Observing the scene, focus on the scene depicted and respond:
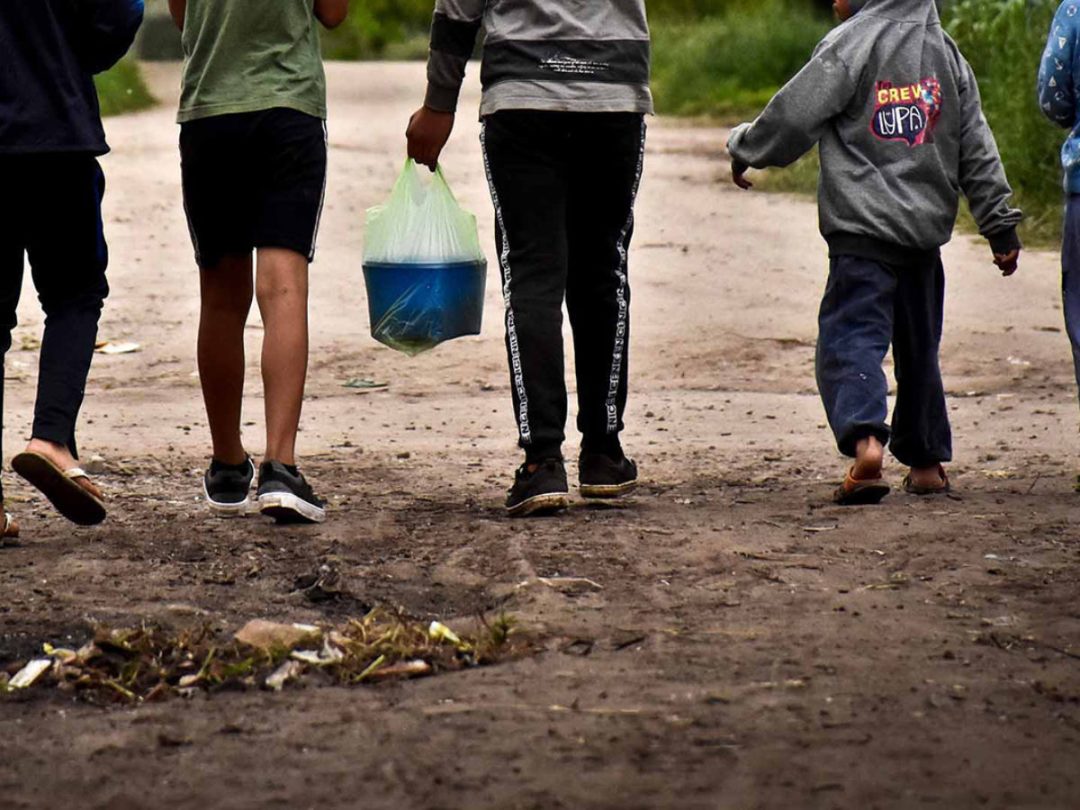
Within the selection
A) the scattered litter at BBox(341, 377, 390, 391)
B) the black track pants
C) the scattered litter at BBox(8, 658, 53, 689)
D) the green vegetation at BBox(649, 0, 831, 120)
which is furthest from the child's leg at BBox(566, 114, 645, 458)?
the green vegetation at BBox(649, 0, 831, 120)

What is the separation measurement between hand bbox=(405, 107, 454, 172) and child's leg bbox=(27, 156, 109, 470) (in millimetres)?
756

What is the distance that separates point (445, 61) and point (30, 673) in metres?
1.93

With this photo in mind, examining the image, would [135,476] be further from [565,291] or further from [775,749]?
[775,749]

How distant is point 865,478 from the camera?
4.88 metres

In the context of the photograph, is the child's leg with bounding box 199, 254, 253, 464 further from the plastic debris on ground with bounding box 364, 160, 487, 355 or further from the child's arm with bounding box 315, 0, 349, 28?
the child's arm with bounding box 315, 0, 349, 28

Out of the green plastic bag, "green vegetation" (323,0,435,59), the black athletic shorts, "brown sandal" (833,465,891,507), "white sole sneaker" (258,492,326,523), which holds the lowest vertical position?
"green vegetation" (323,0,435,59)

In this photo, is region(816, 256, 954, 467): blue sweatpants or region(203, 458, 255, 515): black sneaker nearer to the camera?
region(203, 458, 255, 515): black sneaker

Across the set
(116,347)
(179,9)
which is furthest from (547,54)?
(116,347)

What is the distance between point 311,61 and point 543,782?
229 centimetres

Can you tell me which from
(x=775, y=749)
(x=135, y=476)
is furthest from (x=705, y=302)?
(x=775, y=749)

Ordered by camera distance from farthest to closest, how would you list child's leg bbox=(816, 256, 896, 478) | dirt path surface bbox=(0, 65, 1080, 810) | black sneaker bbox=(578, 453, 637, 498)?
child's leg bbox=(816, 256, 896, 478)
black sneaker bbox=(578, 453, 637, 498)
dirt path surface bbox=(0, 65, 1080, 810)

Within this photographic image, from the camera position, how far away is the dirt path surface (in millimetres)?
2898

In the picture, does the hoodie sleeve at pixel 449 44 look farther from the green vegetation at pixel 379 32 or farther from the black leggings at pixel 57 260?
the green vegetation at pixel 379 32

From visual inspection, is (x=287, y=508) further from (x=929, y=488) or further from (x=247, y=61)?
(x=929, y=488)
